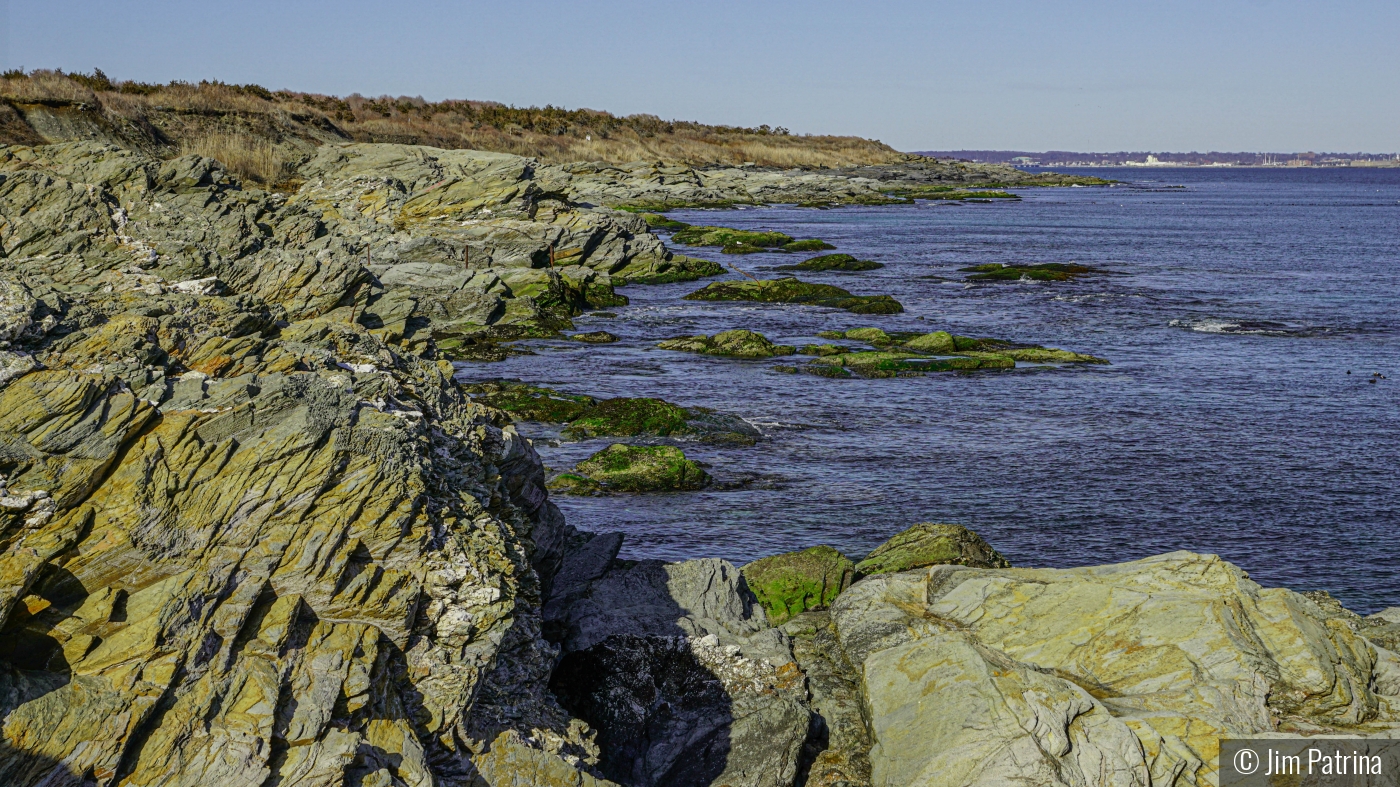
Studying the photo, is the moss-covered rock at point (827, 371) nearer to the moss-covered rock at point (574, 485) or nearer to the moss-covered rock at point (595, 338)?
the moss-covered rock at point (595, 338)

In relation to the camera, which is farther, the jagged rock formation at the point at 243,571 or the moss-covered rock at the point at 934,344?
the moss-covered rock at the point at 934,344

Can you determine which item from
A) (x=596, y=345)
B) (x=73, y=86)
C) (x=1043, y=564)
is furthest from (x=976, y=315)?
(x=73, y=86)

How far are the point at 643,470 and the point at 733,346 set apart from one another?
52.6ft

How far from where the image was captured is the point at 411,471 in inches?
437

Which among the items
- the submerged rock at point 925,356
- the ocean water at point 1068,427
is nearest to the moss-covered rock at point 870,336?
the submerged rock at point 925,356

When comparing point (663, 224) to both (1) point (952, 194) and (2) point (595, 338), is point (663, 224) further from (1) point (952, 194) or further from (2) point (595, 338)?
(1) point (952, 194)

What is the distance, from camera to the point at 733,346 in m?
41.5

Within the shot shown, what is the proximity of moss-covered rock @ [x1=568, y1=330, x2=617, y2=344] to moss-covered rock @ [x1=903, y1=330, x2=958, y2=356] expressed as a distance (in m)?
11.6

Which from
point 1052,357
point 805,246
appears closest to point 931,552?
point 1052,357

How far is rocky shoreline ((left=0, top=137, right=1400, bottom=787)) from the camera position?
8.84 metres

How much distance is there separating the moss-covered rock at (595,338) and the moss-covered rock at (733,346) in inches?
86.8

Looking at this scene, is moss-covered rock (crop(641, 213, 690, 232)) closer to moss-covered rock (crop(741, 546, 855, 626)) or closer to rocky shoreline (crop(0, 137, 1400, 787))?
rocky shoreline (crop(0, 137, 1400, 787))

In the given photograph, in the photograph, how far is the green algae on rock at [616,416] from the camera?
2989 cm

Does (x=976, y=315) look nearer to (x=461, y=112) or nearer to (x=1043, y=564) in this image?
(x=1043, y=564)
